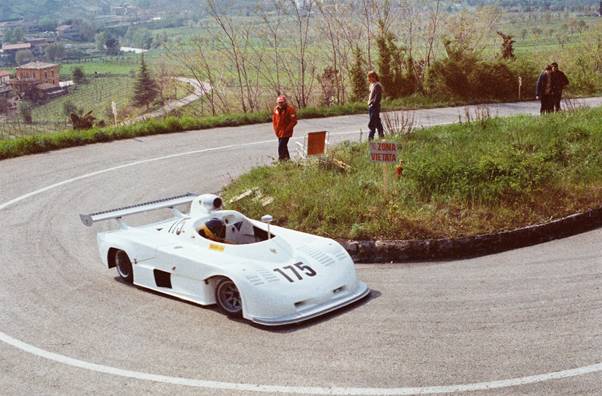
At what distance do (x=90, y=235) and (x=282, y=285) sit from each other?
5644 millimetres

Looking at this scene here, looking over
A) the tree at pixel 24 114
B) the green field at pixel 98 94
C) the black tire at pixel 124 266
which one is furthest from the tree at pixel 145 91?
the black tire at pixel 124 266

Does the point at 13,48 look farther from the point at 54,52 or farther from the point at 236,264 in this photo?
the point at 236,264

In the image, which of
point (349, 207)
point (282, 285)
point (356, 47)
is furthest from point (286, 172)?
point (356, 47)

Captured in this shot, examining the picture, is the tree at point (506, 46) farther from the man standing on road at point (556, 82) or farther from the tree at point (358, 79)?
the man standing on road at point (556, 82)

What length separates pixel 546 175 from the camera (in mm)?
13008

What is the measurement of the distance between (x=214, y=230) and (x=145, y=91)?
29690 millimetres

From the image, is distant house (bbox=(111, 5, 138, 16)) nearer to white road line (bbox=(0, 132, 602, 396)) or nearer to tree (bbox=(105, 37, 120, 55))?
tree (bbox=(105, 37, 120, 55))

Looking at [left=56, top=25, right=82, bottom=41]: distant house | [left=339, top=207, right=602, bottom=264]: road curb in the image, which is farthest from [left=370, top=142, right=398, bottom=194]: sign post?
[left=56, top=25, right=82, bottom=41]: distant house

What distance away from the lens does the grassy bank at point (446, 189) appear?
1181cm

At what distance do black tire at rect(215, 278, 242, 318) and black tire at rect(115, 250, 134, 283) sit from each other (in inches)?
73.5

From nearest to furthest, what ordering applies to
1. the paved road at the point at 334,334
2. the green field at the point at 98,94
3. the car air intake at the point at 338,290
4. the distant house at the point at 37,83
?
1. the paved road at the point at 334,334
2. the car air intake at the point at 338,290
3. the distant house at the point at 37,83
4. the green field at the point at 98,94

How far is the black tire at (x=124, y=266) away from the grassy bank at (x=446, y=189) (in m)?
2.86

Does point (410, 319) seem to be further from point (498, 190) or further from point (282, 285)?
point (498, 190)

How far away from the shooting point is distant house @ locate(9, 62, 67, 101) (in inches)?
1695
